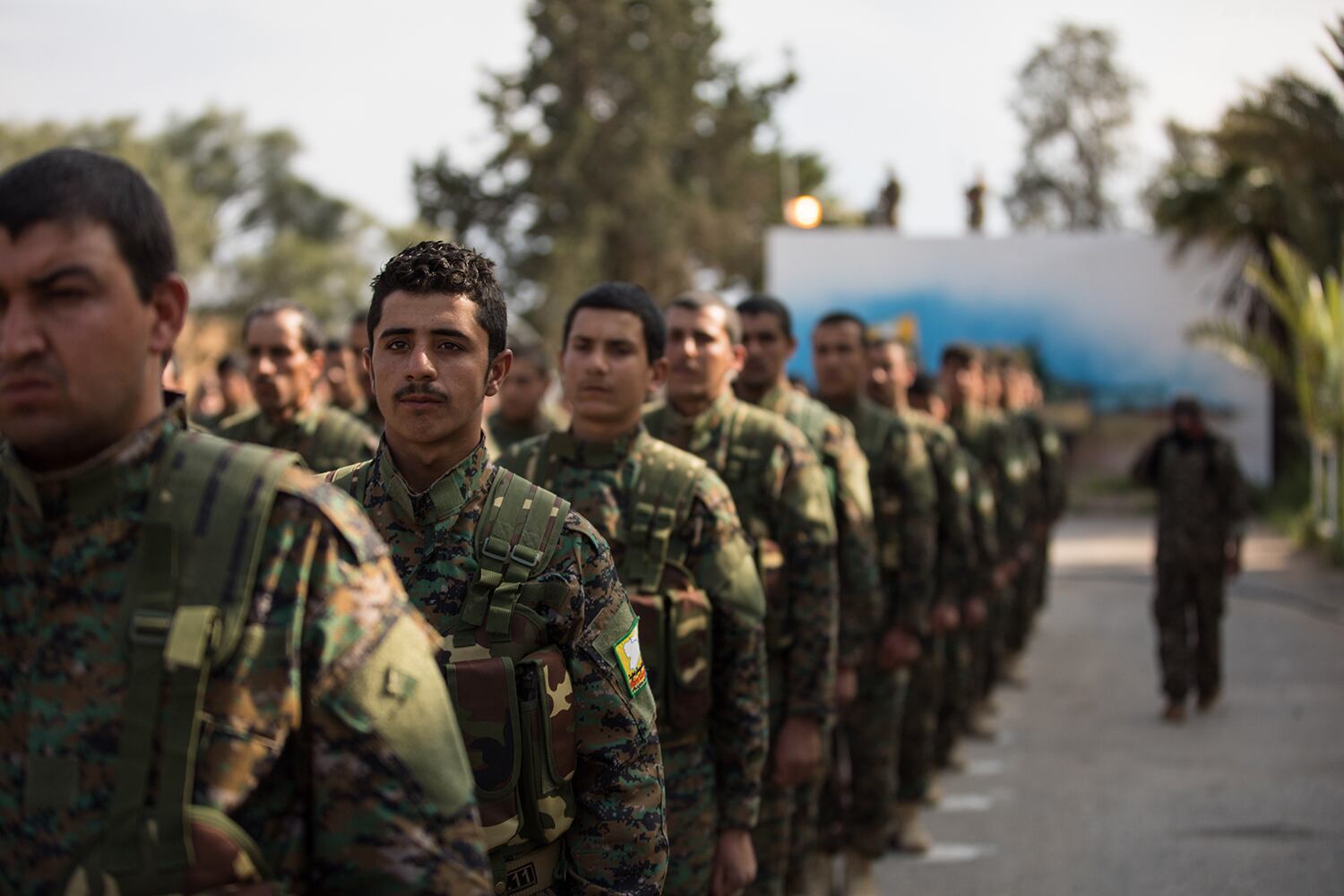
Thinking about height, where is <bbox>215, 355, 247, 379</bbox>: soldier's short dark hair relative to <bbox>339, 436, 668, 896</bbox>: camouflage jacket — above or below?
above

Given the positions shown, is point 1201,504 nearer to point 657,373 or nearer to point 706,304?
point 706,304

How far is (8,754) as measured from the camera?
1712 millimetres

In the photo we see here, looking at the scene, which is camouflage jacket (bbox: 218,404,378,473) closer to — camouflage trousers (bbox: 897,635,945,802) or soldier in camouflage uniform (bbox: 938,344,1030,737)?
camouflage trousers (bbox: 897,635,945,802)

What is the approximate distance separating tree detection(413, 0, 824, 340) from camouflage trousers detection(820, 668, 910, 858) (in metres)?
25.7

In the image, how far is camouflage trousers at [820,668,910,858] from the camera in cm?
628

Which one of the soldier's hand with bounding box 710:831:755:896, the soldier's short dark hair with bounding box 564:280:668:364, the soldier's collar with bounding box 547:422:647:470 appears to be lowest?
the soldier's hand with bounding box 710:831:755:896

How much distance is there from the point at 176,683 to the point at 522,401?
6076 mm

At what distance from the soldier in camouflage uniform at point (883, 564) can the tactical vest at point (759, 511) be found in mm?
1865

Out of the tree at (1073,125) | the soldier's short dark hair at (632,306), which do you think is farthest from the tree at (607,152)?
the soldier's short dark hair at (632,306)

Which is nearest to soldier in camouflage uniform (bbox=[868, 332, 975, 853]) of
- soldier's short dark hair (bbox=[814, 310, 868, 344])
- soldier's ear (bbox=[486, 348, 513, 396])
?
soldier's short dark hair (bbox=[814, 310, 868, 344])

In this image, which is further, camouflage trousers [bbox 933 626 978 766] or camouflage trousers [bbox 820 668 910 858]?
camouflage trousers [bbox 933 626 978 766]

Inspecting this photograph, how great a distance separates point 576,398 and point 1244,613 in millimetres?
12447

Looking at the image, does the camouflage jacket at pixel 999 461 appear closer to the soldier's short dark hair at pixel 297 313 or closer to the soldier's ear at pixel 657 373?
the soldier's short dark hair at pixel 297 313

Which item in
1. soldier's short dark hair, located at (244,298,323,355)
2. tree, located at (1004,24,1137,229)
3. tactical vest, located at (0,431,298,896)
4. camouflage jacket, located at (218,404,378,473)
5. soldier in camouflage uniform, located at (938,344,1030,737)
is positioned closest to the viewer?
tactical vest, located at (0,431,298,896)
